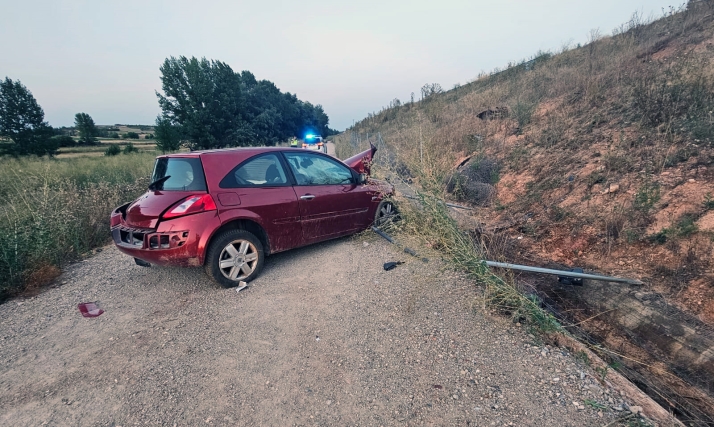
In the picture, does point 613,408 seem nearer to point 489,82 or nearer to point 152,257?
point 152,257

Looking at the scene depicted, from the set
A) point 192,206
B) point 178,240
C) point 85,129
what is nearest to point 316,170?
point 192,206

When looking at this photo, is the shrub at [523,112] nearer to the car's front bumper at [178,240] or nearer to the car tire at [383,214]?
the car tire at [383,214]

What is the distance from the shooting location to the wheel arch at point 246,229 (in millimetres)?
3751

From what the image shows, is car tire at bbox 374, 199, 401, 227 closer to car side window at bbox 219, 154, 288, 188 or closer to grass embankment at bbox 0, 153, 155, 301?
car side window at bbox 219, 154, 288, 188

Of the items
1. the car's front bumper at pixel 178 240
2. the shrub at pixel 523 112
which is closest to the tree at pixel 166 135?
the shrub at pixel 523 112

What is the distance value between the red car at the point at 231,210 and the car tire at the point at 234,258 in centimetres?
1

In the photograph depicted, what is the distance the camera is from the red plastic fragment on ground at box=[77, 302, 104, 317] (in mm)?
3480

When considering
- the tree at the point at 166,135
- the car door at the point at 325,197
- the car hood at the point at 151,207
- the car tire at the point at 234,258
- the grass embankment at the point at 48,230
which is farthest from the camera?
the tree at the point at 166,135

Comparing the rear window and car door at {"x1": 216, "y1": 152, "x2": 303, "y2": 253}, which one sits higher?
the rear window

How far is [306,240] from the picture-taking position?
15.3ft

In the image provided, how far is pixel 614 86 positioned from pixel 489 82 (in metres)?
13.3

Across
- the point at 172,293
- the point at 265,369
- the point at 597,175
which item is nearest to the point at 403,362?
the point at 265,369

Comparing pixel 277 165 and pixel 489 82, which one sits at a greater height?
pixel 489 82

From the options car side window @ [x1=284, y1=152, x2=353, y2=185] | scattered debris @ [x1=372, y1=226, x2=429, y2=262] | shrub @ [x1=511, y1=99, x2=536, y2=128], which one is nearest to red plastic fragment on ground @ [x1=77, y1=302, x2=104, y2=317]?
car side window @ [x1=284, y1=152, x2=353, y2=185]
